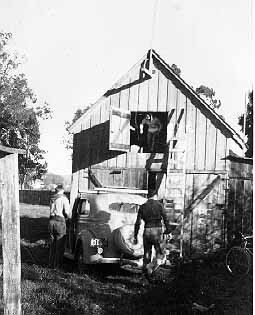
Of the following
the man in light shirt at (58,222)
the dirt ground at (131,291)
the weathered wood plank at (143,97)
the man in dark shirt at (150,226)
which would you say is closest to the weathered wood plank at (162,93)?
the weathered wood plank at (143,97)

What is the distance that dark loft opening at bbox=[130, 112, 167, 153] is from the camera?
1634 centimetres

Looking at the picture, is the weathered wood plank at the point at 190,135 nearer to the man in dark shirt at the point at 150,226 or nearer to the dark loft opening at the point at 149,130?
the dark loft opening at the point at 149,130

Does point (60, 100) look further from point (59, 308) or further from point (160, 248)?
point (59, 308)

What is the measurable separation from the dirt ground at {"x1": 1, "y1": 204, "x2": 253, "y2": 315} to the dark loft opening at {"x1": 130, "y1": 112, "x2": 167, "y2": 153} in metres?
5.92

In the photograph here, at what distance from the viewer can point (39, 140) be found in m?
31.9

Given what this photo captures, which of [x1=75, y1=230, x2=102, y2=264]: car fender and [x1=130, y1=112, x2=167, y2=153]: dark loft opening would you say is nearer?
[x1=75, y1=230, x2=102, y2=264]: car fender

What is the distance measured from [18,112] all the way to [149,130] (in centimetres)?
1573

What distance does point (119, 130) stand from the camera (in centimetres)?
1413

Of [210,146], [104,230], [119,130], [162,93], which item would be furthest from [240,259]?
[162,93]

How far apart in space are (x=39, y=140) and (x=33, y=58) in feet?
73.6

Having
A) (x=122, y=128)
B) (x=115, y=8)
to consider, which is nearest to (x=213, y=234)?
(x=122, y=128)

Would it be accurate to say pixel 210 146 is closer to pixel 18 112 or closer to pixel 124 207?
pixel 124 207

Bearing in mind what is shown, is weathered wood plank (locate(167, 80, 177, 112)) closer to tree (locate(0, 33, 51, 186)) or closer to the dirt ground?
the dirt ground

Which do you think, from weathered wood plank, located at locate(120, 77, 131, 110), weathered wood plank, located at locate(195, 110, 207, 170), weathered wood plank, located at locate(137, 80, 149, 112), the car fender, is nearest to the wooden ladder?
weathered wood plank, located at locate(195, 110, 207, 170)
